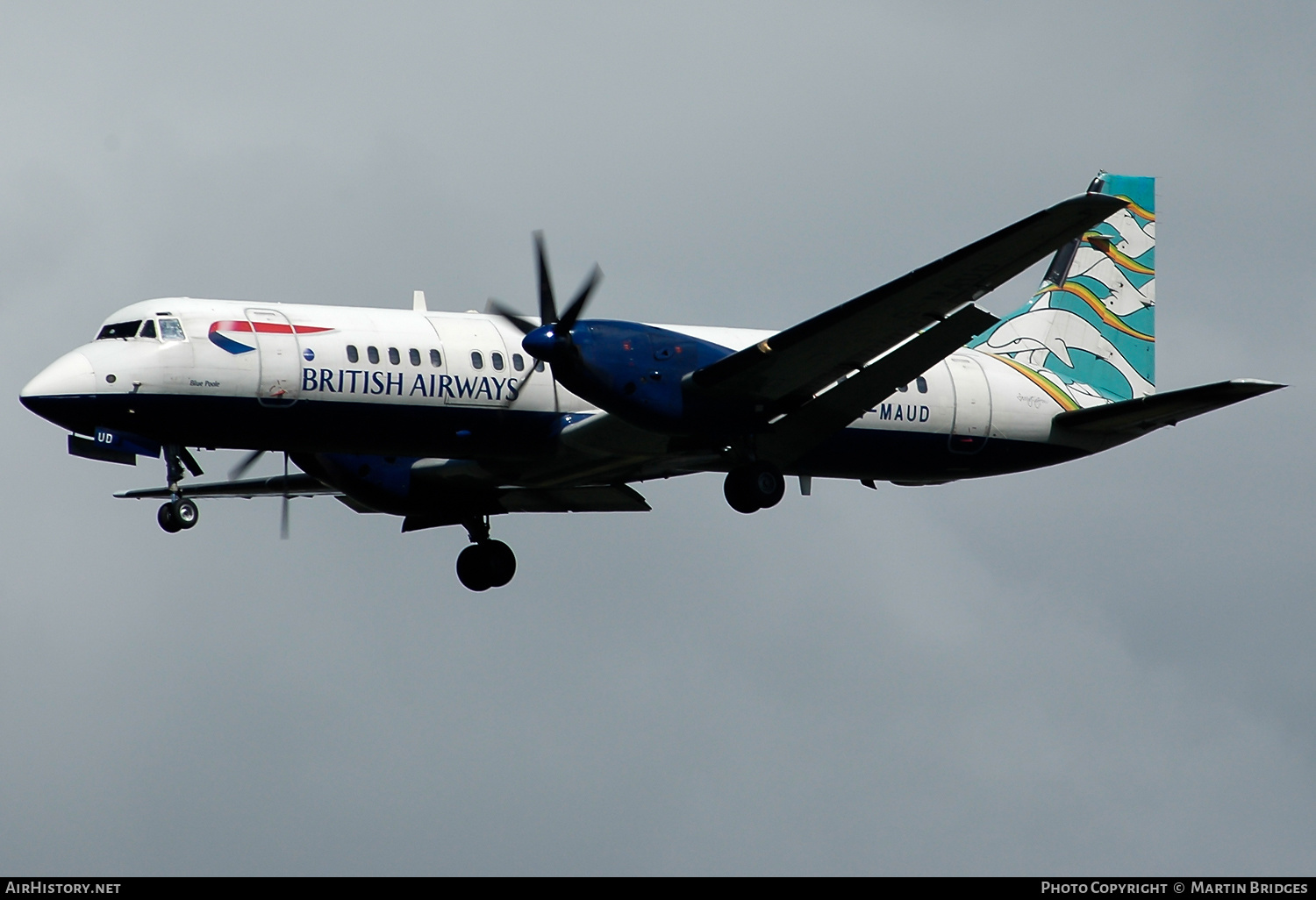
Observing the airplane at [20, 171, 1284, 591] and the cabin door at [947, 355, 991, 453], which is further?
the cabin door at [947, 355, 991, 453]

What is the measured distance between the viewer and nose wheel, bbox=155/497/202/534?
22.4 metres

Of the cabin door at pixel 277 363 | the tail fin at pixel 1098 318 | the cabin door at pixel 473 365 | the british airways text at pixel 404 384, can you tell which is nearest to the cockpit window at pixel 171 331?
the cabin door at pixel 277 363

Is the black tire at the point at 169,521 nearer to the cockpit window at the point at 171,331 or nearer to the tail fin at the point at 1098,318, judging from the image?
the cockpit window at the point at 171,331

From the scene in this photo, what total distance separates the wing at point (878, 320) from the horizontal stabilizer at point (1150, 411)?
381cm

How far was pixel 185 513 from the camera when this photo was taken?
22.5 m

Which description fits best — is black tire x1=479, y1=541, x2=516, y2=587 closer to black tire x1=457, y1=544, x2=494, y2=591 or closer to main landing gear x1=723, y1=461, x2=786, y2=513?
black tire x1=457, y1=544, x2=494, y2=591

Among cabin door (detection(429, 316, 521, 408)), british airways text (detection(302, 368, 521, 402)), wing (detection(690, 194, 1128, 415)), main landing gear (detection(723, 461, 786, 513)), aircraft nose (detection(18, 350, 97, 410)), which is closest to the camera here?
wing (detection(690, 194, 1128, 415))

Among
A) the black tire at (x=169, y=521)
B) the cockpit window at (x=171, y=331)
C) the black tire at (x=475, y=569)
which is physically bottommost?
the black tire at (x=475, y=569)

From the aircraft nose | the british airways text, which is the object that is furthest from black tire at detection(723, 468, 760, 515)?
the aircraft nose

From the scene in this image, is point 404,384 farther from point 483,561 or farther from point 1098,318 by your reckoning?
point 1098,318

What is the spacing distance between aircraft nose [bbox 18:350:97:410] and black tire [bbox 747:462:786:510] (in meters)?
8.98

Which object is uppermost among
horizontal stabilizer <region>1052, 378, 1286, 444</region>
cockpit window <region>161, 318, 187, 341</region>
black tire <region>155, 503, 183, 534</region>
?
cockpit window <region>161, 318, 187, 341</region>

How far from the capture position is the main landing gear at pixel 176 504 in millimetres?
22438
